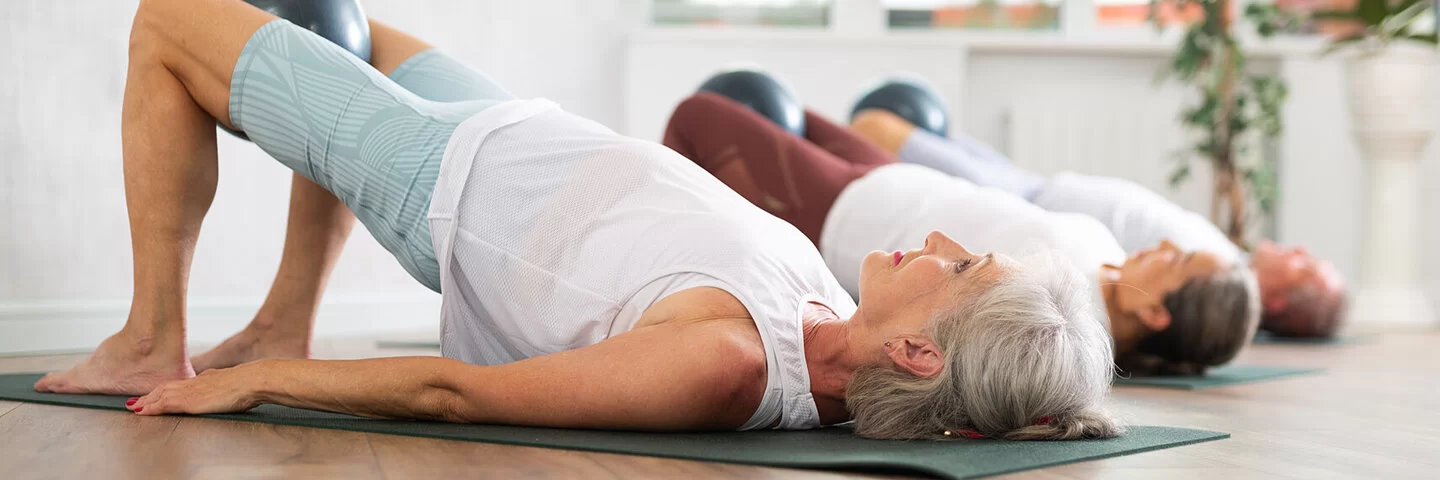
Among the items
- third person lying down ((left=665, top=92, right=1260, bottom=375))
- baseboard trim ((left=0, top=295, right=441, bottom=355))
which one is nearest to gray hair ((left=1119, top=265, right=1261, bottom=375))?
third person lying down ((left=665, top=92, right=1260, bottom=375))

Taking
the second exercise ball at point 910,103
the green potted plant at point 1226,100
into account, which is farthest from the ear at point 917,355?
the green potted plant at point 1226,100

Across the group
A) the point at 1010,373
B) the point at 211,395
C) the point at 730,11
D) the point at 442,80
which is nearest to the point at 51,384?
the point at 211,395

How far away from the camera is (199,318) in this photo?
10.5ft

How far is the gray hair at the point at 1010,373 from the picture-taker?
1479mm

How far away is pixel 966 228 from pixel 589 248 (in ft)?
3.73

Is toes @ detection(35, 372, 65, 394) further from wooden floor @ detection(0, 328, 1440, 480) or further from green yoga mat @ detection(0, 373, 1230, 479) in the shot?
green yoga mat @ detection(0, 373, 1230, 479)

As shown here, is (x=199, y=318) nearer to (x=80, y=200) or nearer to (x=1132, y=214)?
(x=80, y=200)

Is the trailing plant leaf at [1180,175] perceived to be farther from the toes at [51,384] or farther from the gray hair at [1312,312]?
the toes at [51,384]

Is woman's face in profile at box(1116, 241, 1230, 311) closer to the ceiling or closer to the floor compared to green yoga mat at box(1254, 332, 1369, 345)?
closer to the ceiling

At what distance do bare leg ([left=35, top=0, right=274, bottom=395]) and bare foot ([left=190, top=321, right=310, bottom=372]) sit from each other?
278 millimetres

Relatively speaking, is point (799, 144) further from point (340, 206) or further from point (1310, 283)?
point (1310, 283)

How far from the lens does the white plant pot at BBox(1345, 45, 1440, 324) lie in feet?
16.4

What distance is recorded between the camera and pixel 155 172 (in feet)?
6.02

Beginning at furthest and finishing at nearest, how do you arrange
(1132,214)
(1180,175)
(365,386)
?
(1180,175) < (1132,214) < (365,386)
